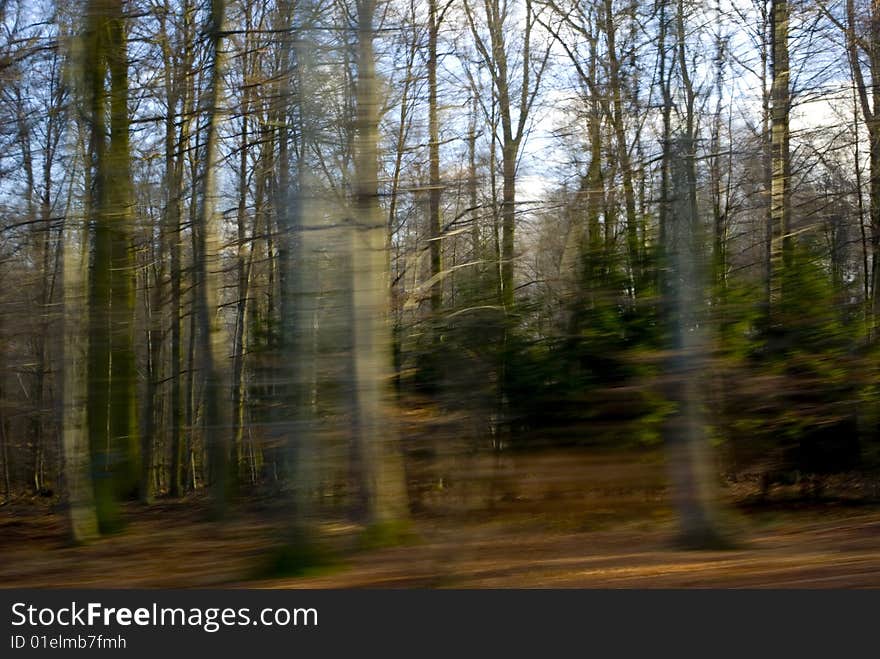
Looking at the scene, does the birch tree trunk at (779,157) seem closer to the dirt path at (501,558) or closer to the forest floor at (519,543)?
the forest floor at (519,543)

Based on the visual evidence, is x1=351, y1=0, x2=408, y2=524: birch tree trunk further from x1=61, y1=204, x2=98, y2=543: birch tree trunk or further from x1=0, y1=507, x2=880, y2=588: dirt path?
x1=61, y1=204, x2=98, y2=543: birch tree trunk

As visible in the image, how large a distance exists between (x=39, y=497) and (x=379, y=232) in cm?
1888

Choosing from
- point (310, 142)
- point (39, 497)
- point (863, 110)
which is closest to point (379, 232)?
point (310, 142)

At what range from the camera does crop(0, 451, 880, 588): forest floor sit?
23.8ft

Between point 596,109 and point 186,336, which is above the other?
point 596,109

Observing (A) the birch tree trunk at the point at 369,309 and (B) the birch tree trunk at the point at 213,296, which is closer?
(A) the birch tree trunk at the point at 369,309

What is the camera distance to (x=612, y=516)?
12883mm

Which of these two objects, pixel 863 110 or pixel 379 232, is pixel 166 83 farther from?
pixel 863 110

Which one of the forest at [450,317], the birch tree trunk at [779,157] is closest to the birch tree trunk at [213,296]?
the forest at [450,317]

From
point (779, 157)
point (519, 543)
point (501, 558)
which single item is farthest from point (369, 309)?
point (779, 157)

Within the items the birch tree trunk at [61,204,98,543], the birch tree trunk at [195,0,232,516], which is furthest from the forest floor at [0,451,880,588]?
the birch tree trunk at [195,0,232,516]

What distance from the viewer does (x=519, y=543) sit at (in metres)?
10.3

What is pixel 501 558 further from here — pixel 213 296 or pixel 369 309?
pixel 213 296

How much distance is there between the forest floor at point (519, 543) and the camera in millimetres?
7266
